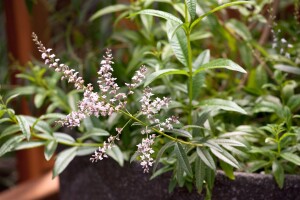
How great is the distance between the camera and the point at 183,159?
21.5 inches

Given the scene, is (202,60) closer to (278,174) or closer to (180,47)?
(180,47)

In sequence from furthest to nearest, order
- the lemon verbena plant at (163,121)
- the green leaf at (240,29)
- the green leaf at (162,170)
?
the green leaf at (240,29), the green leaf at (162,170), the lemon verbena plant at (163,121)

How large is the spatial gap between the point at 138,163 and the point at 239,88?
0.26 meters

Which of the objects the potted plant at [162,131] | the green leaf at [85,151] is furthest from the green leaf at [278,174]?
the green leaf at [85,151]

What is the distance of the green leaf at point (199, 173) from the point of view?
0.57 metres

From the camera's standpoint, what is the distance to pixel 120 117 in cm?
72

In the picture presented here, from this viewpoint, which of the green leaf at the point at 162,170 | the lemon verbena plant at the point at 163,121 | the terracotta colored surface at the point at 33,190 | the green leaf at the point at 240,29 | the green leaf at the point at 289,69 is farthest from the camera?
the terracotta colored surface at the point at 33,190

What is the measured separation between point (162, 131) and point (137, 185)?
12 cm

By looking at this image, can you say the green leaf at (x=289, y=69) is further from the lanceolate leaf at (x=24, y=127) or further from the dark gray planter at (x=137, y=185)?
the lanceolate leaf at (x=24, y=127)

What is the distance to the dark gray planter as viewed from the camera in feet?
1.95

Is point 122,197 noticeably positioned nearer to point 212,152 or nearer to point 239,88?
point 212,152

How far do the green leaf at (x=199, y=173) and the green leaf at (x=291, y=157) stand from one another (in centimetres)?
11

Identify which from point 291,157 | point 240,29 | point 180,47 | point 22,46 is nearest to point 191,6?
point 180,47

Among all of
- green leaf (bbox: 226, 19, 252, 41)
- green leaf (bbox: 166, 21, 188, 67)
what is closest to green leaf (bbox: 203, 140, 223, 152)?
green leaf (bbox: 166, 21, 188, 67)
